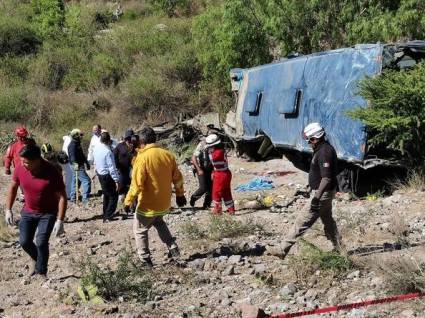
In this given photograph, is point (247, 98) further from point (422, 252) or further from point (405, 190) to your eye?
point (422, 252)

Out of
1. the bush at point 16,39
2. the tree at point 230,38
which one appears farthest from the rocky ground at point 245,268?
the bush at point 16,39

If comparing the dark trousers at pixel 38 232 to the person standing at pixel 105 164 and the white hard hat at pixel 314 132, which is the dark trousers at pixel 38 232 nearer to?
the white hard hat at pixel 314 132

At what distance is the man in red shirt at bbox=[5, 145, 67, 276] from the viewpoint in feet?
21.7

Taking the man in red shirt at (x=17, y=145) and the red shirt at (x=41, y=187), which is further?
the man in red shirt at (x=17, y=145)

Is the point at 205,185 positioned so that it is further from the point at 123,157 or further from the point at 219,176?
the point at 123,157

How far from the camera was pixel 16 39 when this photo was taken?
30828mm

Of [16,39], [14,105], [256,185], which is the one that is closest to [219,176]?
[256,185]

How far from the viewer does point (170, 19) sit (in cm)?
3388

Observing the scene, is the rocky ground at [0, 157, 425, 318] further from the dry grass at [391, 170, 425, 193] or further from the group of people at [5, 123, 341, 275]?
the group of people at [5, 123, 341, 275]

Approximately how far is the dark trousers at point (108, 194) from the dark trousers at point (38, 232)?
10.4 feet

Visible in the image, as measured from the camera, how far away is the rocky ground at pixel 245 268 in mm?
5887

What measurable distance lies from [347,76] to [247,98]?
18.1 ft

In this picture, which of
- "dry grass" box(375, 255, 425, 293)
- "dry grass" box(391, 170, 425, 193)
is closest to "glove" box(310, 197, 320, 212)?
"dry grass" box(375, 255, 425, 293)

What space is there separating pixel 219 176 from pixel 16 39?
76.3 feet
